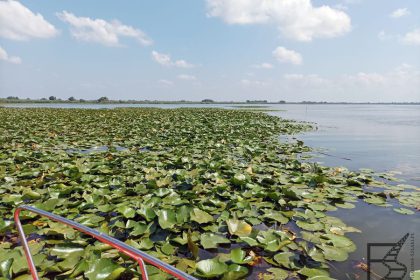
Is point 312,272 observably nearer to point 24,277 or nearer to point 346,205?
point 346,205

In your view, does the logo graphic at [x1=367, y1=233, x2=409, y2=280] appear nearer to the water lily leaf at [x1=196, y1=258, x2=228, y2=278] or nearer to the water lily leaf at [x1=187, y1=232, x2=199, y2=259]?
the water lily leaf at [x1=196, y1=258, x2=228, y2=278]

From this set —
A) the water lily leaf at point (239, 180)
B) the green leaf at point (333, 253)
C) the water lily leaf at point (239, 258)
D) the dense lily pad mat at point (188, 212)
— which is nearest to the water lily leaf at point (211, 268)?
the dense lily pad mat at point (188, 212)

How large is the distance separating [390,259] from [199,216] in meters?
1.97

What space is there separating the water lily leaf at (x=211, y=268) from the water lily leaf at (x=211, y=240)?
43cm

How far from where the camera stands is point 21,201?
3.81 metres

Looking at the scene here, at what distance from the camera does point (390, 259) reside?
2795 mm

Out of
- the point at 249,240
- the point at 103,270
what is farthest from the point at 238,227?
the point at 103,270

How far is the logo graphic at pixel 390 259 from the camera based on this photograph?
2524 millimetres

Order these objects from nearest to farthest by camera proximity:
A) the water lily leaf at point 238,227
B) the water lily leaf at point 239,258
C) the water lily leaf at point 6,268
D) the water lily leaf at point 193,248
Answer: the water lily leaf at point 6,268 < the water lily leaf at point 239,258 < the water lily leaf at point 193,248 < the water lily leaf at point 238,227

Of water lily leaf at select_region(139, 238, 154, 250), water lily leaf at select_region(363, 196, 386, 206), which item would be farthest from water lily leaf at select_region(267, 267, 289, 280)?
water lily leaf at select_region(363, 196, 386, 206)

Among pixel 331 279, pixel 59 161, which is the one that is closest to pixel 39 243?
pixel 331 279

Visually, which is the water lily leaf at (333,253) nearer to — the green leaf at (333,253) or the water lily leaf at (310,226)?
the green leaf at (333,253)

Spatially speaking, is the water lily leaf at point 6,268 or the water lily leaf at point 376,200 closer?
the water lily leaf at point 6,268

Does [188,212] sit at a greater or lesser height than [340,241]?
greater
